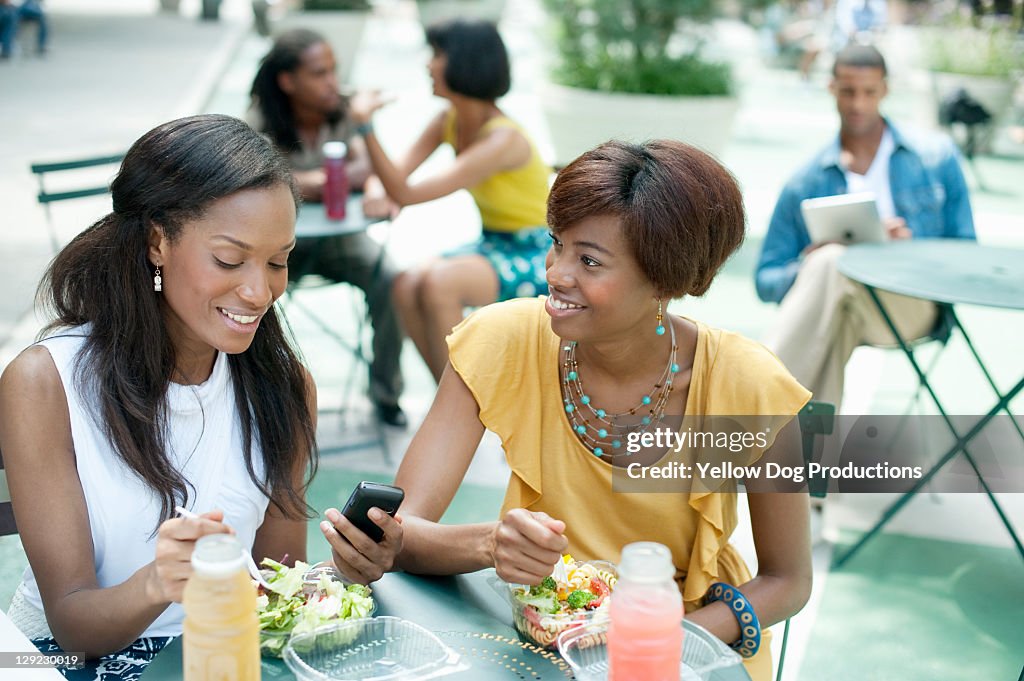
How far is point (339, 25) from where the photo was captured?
11.7m

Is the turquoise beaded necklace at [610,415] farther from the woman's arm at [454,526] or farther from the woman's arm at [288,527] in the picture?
the woman's arm at [288,527]

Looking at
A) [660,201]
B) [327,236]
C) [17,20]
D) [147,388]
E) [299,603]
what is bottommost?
[17,20]

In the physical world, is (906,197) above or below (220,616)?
below

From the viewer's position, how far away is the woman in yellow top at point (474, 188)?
175 inches

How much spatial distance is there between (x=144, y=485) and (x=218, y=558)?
0.84 metres

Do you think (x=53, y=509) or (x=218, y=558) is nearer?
(x=218, y=558)

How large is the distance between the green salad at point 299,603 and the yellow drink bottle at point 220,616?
0.24 meters

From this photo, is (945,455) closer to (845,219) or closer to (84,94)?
(845,219)

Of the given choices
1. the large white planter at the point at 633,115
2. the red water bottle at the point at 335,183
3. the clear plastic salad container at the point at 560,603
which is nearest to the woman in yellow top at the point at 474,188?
the red water bottle at the point at 335,183

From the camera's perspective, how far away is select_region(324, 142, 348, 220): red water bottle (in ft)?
14.1

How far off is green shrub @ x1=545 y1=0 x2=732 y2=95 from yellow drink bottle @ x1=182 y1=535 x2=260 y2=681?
7732 mm

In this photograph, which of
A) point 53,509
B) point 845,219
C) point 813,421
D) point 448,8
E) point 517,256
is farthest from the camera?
point 448,8

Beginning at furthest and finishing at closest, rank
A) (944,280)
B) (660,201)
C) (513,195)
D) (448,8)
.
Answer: (448,8)
(513,195)
(944,280)
(660,201)

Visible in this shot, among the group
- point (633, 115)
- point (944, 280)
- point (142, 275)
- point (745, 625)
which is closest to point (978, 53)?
point (633, 115)
